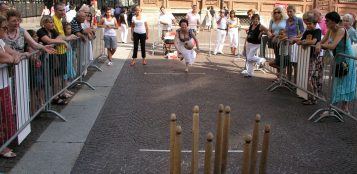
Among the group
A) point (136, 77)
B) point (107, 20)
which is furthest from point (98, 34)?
point (136, 77)

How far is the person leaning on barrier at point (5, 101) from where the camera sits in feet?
17.9

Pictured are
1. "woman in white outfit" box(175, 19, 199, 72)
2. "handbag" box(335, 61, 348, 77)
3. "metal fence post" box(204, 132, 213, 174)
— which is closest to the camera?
"metal fence post" box(204, 132, 213, 174)

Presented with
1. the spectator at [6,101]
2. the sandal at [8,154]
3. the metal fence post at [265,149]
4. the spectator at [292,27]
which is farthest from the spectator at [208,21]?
the metal fence post at [265,149]

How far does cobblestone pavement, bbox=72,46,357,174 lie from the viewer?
→ 5.65 metres

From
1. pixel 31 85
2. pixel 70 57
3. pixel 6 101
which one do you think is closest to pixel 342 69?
pixel 31 85

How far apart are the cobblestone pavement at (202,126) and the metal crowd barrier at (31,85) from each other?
35.5 inches

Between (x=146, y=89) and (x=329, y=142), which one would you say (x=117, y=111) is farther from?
(x=329, y=142)

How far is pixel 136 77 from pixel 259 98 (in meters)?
3.74

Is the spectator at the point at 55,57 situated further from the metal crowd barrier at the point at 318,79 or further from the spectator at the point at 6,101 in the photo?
the metal crowd barrier at the point at 318,79

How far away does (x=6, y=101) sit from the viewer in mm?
5617

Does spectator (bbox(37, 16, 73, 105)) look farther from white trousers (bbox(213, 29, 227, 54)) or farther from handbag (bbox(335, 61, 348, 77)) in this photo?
white trousers (bbox(213, 29, 227, 54))

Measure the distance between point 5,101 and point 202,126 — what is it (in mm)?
3069

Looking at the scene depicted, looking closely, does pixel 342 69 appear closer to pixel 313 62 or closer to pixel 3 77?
pixel 313 62

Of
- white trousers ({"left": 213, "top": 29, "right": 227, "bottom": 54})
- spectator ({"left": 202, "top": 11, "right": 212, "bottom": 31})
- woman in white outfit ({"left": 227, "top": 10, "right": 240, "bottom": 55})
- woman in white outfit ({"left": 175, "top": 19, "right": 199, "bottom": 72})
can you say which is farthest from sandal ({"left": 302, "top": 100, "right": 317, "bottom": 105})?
Answer: spectator ({"left": 202, "top": 11, "right": 212, "bottom": 31})
